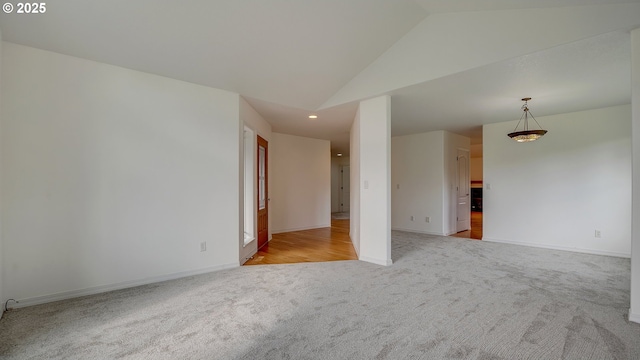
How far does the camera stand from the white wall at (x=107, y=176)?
2424 millimetres

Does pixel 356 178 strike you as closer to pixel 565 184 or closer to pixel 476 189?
pixel 565 184

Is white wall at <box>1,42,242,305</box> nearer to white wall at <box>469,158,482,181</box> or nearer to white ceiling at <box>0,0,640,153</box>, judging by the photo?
white ceiling at <box>0,0,640,153</box>

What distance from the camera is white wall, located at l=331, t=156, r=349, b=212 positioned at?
34.2 ft

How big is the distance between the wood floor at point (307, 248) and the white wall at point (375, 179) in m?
0.50

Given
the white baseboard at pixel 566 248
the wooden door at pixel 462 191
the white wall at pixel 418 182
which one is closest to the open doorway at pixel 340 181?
the white wall at pixel 418 182

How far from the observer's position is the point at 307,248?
4.70 m

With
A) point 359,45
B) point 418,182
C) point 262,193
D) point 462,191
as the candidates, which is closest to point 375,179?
point 359,45

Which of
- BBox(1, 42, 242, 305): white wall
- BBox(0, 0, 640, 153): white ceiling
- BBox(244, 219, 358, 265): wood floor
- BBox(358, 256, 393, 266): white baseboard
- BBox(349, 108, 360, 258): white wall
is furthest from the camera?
BBox(349, 108, 360, 258): white wall

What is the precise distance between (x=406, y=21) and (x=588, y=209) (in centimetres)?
455

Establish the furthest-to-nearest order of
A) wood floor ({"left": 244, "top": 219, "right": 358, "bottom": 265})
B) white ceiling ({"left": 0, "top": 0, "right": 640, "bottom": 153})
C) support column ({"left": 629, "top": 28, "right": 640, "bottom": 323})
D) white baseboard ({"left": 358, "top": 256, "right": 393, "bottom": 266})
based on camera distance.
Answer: wood floor ({"left": 244, "top": 219, "right": 358, "bottom": 265}) → white baseboard ({"left": 358, "top": 256, "right": 393, "bottom": 266}) → white ceiling ({"left": 0, "top": 0, "right": 640, "bottom": 153}) → support column ({"left": 629, "top": 28, "right": 640, "bottom": 323})

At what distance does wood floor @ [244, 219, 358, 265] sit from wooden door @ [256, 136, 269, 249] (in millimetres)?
230

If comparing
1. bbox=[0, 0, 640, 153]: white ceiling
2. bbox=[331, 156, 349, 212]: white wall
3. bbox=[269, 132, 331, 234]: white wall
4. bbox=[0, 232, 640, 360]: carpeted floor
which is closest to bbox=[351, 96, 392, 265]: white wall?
bbox=[0, 0, 640, 153]: white ceiling

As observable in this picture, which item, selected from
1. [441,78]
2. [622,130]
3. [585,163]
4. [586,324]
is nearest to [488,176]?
[585,163]

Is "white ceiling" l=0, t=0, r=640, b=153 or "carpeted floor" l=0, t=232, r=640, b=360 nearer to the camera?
"carpeted floor" l=0, t=232, r=640, b=360
